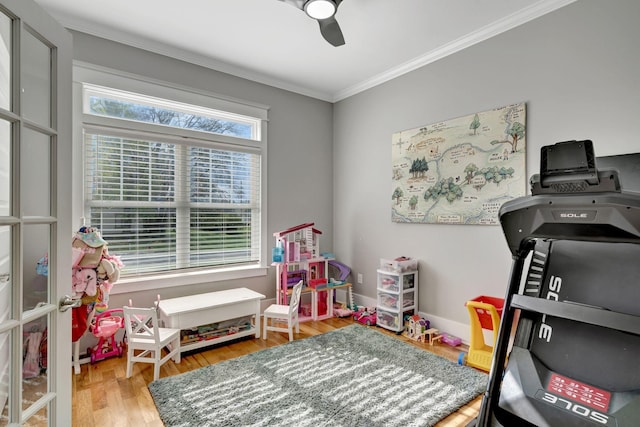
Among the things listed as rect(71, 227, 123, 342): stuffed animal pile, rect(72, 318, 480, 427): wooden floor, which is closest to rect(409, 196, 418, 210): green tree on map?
rect(72, 318, 480, 427): wooden floor

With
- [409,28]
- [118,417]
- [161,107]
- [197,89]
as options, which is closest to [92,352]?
[118,417]

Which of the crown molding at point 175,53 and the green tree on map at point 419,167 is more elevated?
the crown molding at point 175,53

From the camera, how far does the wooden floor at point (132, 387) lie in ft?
6.21

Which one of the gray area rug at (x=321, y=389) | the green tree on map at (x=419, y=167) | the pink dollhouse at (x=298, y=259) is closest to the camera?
the gray area rug at (x=321, y=389)

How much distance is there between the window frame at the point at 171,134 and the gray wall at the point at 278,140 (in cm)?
7

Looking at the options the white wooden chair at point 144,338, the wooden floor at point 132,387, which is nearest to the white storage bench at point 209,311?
the wooden floor at point 132,387

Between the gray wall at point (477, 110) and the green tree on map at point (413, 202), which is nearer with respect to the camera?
the gray wall at point (477, 110)

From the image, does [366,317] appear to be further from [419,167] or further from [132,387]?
[132,387]

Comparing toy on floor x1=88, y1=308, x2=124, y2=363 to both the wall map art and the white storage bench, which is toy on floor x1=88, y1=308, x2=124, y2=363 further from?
the wall map art

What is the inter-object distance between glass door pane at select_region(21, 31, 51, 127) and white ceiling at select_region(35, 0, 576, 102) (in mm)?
1448

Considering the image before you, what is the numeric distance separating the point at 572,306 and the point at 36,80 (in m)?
2.34

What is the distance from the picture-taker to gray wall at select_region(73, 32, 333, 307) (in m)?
2.90

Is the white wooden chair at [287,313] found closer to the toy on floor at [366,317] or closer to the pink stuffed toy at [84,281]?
the toy on floor at [366,317]

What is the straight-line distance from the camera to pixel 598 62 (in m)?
2.21
